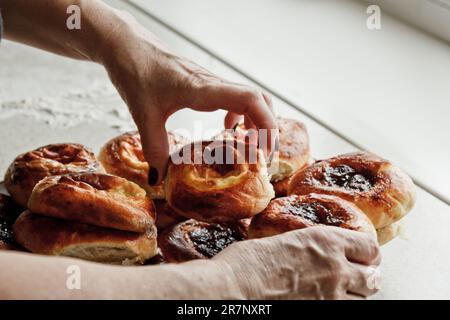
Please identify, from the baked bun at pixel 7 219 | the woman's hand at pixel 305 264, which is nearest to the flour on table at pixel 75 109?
the baked bun at pixel 7 219


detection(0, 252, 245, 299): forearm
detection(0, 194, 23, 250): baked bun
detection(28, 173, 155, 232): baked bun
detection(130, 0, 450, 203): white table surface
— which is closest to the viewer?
detection(0, 252, 245, 299): forearm

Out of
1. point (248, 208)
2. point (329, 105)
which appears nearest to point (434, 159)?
point (329, 105)

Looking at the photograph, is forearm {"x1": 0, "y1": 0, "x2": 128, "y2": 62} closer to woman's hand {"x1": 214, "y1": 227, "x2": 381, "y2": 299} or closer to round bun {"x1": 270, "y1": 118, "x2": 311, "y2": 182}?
round bun {"x1": 270, "y1": 118, "x2": 311, "y2": 182}

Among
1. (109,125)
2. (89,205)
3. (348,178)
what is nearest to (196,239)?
(89,205)

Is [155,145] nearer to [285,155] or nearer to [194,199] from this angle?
[194,199]

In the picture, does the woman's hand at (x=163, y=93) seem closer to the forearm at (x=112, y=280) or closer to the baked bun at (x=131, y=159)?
the baked bun at (x=131, y=159)

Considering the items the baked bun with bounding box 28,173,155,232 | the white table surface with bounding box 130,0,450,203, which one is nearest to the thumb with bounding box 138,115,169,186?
the baked bun with bounding box 28,173,155,232
